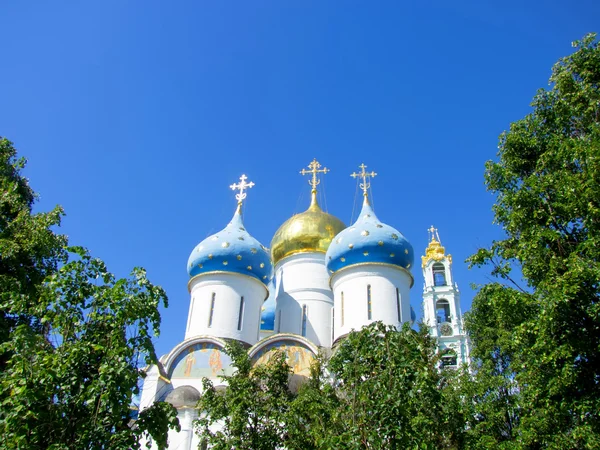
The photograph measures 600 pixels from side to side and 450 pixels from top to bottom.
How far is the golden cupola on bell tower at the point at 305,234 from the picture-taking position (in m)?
22.6

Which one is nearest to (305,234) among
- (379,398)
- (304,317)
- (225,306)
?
(304,317)

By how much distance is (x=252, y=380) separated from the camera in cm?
1011

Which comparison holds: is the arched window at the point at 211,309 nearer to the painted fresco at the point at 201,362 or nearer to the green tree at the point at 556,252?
the painted fresco at the point at 201,362

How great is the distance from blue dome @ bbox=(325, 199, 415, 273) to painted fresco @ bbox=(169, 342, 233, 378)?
16.0 ft

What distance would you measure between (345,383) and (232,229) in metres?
14.2

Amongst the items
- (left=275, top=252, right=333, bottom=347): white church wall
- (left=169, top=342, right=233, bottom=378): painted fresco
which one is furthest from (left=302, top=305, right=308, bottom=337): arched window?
(left=169, top=342, right=233, bottom=378): painted fresco

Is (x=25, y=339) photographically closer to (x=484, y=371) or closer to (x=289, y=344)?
(x=484, y=371)

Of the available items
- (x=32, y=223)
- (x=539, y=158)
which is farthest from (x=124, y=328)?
(x=539, y=158)

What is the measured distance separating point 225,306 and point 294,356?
3250 millimetres

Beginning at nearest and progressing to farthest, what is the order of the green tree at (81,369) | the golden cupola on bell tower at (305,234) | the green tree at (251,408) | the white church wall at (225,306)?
the green tree at (81,369) < the green tree at (251,408) < the white church wall at (225,306) < the golden cupola on bell tower at (305,234)

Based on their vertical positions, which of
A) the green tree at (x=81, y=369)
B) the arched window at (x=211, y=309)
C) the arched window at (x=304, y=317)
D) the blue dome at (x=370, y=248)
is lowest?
the green tree at (x=81, y=369)

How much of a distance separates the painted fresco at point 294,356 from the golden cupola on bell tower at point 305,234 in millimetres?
6011

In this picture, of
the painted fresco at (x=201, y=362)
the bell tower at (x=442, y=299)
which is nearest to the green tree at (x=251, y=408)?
the painted fresco at (x=201, y=362)

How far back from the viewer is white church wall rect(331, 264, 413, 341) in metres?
17.6
